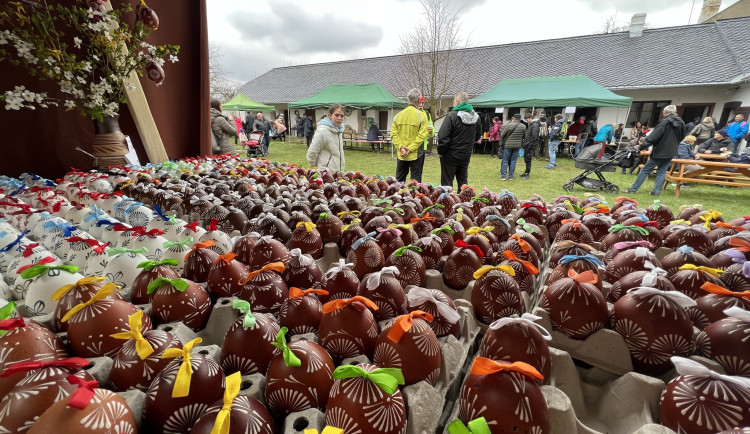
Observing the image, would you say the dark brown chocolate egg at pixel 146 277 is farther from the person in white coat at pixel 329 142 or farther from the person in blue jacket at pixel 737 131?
the person in blue jacket at pixel 737 131

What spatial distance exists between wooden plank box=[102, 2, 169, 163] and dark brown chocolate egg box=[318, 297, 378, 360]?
3.80m

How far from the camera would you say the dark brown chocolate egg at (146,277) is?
3.58 ft

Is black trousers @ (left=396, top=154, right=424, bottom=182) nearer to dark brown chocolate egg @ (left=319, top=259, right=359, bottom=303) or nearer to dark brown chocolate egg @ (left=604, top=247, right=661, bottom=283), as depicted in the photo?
dark brown chocolate egg @ (left=604, top=247, right=661, bottom=283)

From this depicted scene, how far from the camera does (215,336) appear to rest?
1.09 metres

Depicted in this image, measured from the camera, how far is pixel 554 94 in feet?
37.6

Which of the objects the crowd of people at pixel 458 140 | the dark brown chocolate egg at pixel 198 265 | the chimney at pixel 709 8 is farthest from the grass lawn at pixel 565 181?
the chimney at pixel 709 8

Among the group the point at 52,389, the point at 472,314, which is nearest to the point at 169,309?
the point at 52,389

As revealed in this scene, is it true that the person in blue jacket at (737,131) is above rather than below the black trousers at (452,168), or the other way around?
above

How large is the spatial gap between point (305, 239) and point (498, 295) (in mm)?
884

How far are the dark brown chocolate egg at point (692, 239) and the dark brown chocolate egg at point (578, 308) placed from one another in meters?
0.91

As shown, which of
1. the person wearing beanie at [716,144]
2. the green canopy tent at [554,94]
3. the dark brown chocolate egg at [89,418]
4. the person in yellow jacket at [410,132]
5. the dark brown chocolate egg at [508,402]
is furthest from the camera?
the green canopy tent at [554,94]

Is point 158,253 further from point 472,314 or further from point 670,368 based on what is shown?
point 670,368

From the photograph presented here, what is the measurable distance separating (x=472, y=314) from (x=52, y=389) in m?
1.07

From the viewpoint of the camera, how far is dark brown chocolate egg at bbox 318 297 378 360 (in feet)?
2.88
